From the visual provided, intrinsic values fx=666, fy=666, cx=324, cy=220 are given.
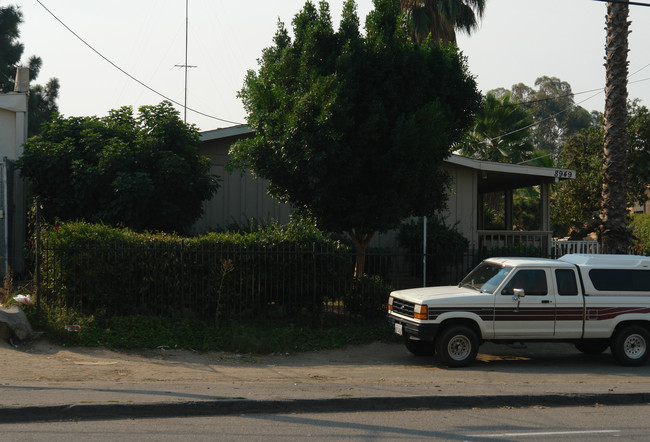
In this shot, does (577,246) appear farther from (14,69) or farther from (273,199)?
(14,69)

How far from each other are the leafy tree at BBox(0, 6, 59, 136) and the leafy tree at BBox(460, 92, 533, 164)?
846 inches

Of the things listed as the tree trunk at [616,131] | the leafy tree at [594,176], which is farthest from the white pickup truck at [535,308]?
the leafy tree at [594,176]

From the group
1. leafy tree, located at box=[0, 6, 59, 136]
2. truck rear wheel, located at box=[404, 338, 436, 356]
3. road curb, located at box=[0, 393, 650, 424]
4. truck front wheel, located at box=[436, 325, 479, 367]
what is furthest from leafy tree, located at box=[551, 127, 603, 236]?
leafy tree, located at box=[0, 6, 59, 136]

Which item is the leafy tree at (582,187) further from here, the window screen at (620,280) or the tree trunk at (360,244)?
the window screen at (620,280)

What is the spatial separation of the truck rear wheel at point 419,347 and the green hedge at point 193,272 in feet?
6.70

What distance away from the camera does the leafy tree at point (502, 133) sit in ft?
103

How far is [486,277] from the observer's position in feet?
38.9

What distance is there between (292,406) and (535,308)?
516 centimetres

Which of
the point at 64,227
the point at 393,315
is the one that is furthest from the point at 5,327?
the point at 393,315

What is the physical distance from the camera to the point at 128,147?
14922mm

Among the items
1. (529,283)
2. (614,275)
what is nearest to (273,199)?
(529,283)

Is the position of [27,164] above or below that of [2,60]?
below

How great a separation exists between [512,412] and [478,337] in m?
3.04

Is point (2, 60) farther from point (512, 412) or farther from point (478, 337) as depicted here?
point (512, 412)
